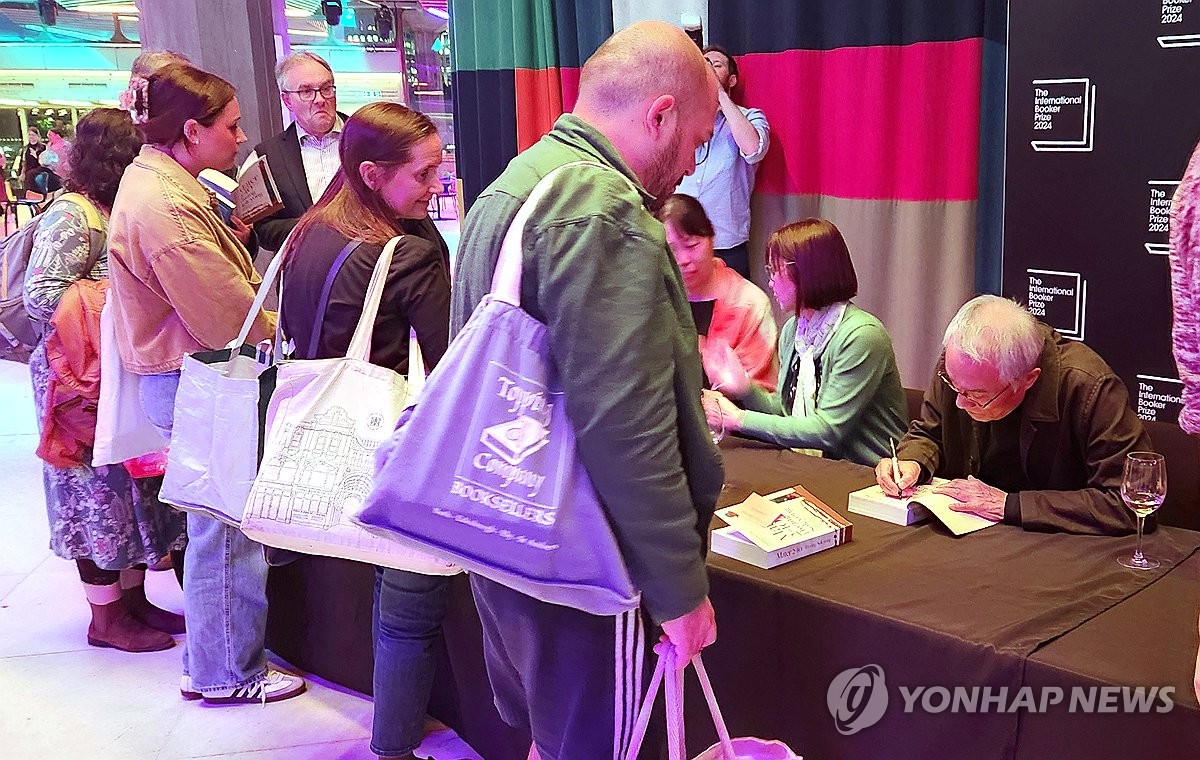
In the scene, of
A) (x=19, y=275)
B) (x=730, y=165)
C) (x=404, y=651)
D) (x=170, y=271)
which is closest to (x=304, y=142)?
(x=19, y=275)

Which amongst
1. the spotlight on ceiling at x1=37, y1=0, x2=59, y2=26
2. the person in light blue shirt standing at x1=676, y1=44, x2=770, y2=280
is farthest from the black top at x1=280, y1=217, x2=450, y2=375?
the spotlight on ceiling at x1=37, y1=0, x2=59, y2=26

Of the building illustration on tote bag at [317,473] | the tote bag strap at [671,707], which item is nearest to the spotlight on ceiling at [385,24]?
the building illustration on tote bag at [317,473]

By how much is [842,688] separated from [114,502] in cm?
223

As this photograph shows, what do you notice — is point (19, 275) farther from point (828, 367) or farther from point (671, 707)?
point (671, 707)

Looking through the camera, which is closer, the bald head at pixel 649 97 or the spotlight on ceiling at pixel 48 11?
the bald head at pixel 649 97

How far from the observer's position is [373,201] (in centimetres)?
211

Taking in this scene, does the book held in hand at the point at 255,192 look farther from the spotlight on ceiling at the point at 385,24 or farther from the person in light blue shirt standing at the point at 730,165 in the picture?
the spotlight on ceiling at the point at 385,24

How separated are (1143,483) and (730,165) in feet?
8.95

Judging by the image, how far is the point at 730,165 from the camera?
420 cm

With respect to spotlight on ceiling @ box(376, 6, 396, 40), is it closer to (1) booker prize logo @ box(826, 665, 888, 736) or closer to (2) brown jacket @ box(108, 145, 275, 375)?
(2) brown jacket @ box(108, 145, 275, 375)

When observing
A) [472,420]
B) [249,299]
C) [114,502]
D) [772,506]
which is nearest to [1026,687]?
[772,506]

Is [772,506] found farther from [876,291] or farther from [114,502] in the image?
[876,291]

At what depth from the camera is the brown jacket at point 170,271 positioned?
7.97 feet

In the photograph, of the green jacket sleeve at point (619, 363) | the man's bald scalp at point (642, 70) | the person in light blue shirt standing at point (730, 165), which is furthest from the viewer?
the person in light blue shirt standing at point (730, 165)
